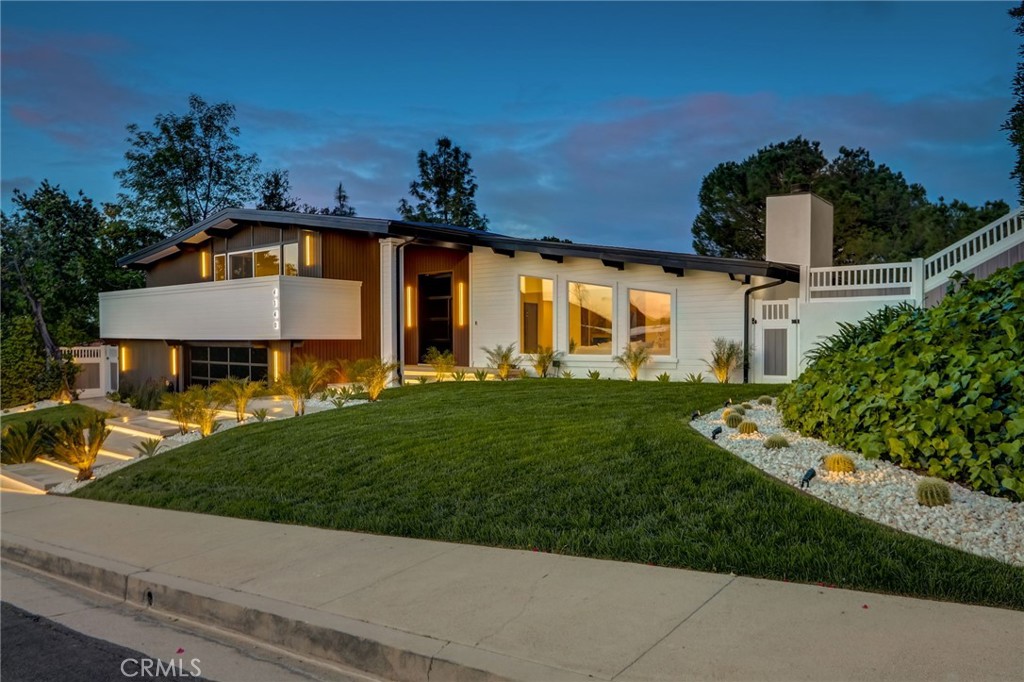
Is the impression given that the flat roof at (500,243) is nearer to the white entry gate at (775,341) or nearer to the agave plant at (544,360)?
the white entry gate at (775,341)

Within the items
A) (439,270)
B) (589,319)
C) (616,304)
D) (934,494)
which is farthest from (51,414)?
(934,494)

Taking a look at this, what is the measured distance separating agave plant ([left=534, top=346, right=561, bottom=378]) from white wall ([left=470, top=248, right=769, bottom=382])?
217 millimetres

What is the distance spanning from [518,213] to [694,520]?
39.3 m

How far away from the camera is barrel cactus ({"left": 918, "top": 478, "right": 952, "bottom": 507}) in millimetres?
5492

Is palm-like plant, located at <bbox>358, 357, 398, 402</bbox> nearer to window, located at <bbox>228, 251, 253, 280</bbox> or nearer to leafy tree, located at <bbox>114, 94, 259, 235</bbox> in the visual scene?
window, located at <bbox>228, 251, 253, 280</bbox>

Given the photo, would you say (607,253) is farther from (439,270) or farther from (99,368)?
(99,368)

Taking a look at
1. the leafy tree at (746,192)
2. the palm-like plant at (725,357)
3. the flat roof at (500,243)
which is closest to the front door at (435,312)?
the flat roof at (500,243)

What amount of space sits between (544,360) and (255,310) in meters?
7.76

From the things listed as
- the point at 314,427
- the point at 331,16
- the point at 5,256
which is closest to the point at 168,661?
the point at 314,427

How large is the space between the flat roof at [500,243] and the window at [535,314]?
81 centimetres

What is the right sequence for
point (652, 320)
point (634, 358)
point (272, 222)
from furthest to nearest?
point (272, 222)
point (652, 320)
point (634, 358)

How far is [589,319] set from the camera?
17.7 meters

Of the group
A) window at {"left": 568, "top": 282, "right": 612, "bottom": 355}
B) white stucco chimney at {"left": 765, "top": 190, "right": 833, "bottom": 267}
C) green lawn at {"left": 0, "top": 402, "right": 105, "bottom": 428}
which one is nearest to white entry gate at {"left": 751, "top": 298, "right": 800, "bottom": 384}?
white stucco chimney at {"left": 765, "top": 190, "right": 833, "bottom": 267}

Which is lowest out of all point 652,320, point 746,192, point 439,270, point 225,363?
point 225,363
